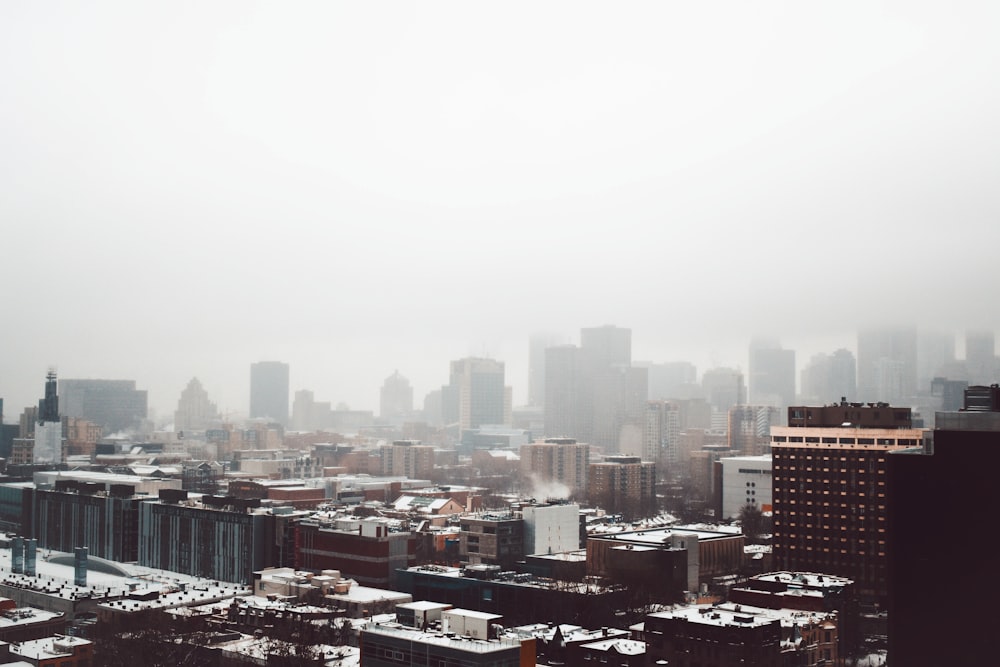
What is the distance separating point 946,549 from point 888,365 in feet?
48.0

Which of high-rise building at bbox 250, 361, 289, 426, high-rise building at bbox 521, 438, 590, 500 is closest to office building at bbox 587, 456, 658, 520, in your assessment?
high-rise building at bbox 521, 438, 590, 500

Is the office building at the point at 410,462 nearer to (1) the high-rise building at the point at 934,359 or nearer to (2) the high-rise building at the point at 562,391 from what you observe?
(2) the high-rise building at the point at 562,391

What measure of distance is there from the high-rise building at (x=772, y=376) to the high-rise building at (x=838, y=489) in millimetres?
16471

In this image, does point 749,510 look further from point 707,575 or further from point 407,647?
point 407,647

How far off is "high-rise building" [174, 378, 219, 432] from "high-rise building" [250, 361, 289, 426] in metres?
4.37

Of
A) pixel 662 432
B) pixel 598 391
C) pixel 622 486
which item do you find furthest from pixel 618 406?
pixel 622 486

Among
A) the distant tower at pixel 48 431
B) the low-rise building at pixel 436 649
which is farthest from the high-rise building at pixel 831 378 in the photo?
the distant tower at pixel 48 431

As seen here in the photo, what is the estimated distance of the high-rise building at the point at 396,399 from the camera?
215 ft

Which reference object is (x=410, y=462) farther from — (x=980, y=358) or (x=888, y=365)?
(x=980, y=358)

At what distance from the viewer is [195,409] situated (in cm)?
5441

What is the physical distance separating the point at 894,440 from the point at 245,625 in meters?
10.6

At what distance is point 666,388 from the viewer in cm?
5109

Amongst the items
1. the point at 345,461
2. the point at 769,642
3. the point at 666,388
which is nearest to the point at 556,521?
the point at 769,642

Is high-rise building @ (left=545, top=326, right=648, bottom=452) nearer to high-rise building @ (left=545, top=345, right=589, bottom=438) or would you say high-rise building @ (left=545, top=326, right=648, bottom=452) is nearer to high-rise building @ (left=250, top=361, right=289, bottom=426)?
high-rise building @ (left=545, top=345, right=589, bottom=438)
